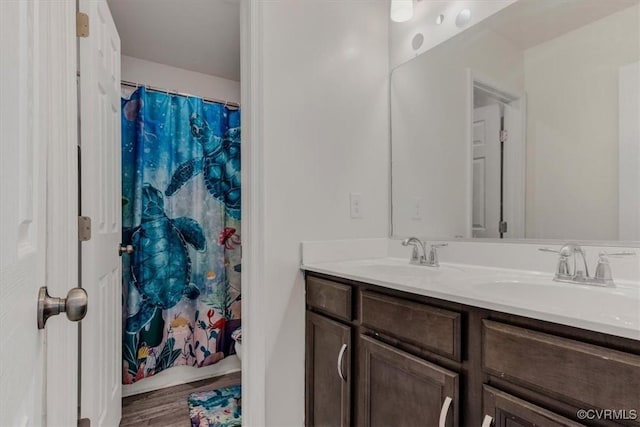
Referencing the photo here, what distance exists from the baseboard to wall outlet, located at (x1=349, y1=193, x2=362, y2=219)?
155cm

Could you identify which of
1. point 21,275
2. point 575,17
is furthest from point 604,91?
point 21,275

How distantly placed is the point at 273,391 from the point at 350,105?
4.57 ft

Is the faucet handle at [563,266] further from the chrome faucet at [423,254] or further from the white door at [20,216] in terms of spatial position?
the white door at [20,216]

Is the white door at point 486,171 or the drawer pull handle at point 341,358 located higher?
the white door at point 486,171

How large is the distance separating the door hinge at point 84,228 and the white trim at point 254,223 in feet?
1.91

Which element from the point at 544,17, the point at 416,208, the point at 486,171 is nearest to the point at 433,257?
the point at 416,208

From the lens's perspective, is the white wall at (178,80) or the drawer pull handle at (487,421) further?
the white wall at (178,80)

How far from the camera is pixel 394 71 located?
1823 mm

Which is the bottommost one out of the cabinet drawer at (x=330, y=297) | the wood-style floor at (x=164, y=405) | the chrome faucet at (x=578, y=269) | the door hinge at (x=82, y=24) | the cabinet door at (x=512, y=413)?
the wood-style floor at (x=164, y=405)

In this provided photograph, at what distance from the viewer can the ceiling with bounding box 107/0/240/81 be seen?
1924mm

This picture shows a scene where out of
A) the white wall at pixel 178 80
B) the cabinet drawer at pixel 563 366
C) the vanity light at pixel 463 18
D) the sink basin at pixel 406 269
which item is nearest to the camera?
the cabinet drawer at pixel 563 366

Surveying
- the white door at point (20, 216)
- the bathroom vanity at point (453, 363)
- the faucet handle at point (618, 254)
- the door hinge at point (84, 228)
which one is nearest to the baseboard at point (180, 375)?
the bathroom vanity at point (453, 363)

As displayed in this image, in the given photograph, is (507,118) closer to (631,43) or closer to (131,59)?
(631,43)

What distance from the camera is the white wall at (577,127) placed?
110 centimetres
